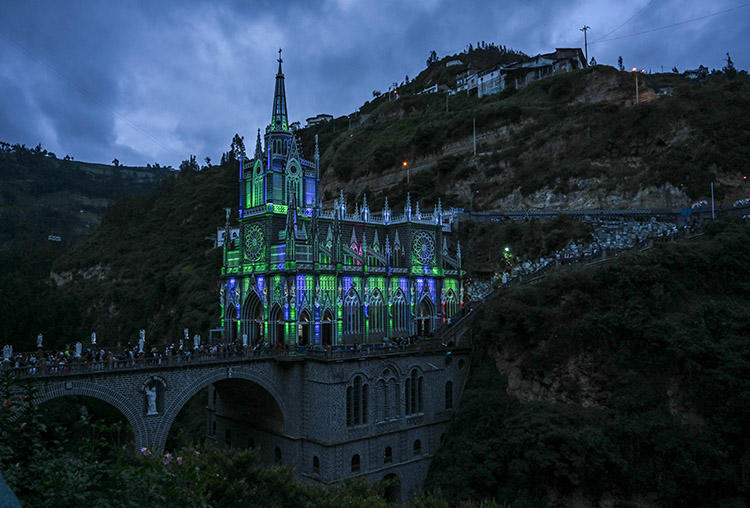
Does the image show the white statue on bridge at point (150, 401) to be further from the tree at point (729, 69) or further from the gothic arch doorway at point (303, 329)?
the tree at point (729, 69)

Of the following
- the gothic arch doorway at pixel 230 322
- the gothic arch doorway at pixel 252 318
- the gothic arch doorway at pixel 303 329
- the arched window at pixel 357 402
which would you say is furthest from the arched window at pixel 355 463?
the gothic arch doorway at pixel 230 322

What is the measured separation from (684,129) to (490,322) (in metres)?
38.6

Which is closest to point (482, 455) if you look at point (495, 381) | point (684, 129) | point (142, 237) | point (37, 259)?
point (495, 381)

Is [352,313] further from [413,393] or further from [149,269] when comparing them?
[149,269]

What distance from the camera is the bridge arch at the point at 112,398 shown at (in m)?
28.7

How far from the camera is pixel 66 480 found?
9.37 metres

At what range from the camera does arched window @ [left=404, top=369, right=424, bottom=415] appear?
4253 centimetres

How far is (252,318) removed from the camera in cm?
4516

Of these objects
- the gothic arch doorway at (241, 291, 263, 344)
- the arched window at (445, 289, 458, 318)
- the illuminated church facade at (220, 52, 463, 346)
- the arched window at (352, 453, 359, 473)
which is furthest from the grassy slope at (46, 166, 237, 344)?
the arched window at (352, 453, 359, 473)

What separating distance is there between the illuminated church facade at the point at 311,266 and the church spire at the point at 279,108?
9 centimetres

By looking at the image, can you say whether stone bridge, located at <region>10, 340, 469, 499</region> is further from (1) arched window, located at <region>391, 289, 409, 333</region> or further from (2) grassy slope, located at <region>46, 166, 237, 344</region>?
(2) grassy slope, located at <region>46, 166, 237, 344</region>

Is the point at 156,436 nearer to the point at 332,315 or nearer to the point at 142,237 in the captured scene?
the point at 332,315

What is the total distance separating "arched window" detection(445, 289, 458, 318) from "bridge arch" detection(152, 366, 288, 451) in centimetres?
2026

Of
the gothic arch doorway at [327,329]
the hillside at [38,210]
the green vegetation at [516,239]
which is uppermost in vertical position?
the hillside at [38,210]
